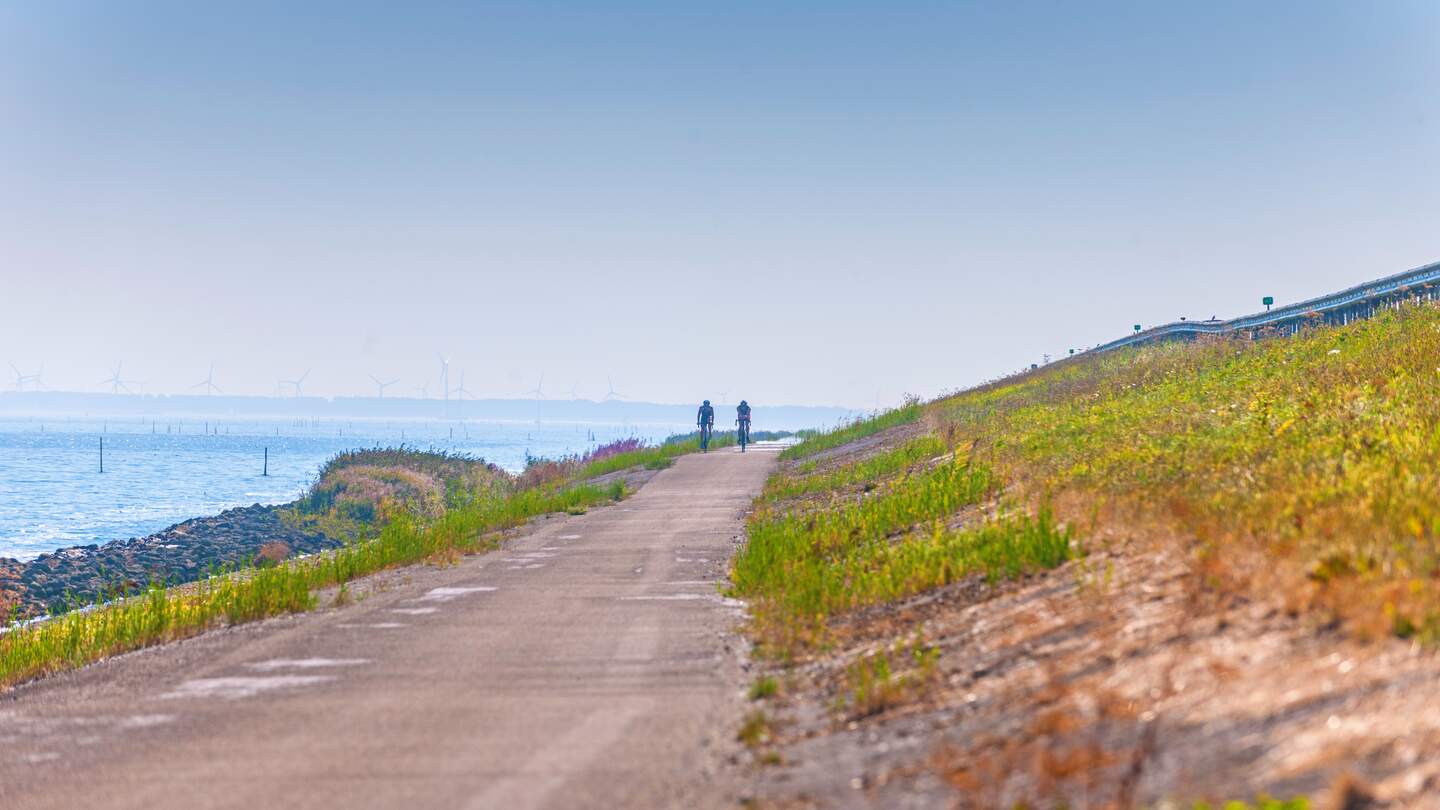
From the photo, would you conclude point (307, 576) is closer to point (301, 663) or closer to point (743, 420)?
point (301, 663)

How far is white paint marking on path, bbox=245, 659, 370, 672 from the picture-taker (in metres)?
11.3

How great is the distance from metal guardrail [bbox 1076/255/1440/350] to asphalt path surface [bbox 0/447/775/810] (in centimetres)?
2127

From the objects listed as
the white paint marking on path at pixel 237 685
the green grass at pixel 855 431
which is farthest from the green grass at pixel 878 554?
the green grass at pixel 855 431

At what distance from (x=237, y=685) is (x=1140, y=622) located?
274 inches

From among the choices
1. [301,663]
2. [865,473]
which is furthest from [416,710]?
[865,473]

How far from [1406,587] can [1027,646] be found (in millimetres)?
2594

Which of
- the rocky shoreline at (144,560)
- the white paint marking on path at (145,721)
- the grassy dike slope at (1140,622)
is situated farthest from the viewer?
the rocky shoreline at (144,560)

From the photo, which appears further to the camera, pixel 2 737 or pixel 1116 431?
pixel 1116 431

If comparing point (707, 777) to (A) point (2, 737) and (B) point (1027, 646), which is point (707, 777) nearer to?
(B) point (1027, 646)

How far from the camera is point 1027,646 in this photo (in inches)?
360

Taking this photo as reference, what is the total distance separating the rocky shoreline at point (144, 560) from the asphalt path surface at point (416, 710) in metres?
14.7

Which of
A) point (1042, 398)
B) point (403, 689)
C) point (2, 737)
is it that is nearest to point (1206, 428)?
point (403, 689)

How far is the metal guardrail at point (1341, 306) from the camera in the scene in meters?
29.3

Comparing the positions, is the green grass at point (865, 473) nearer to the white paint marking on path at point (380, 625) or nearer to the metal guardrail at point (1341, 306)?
the metal guardrail at point (1341, 306)
